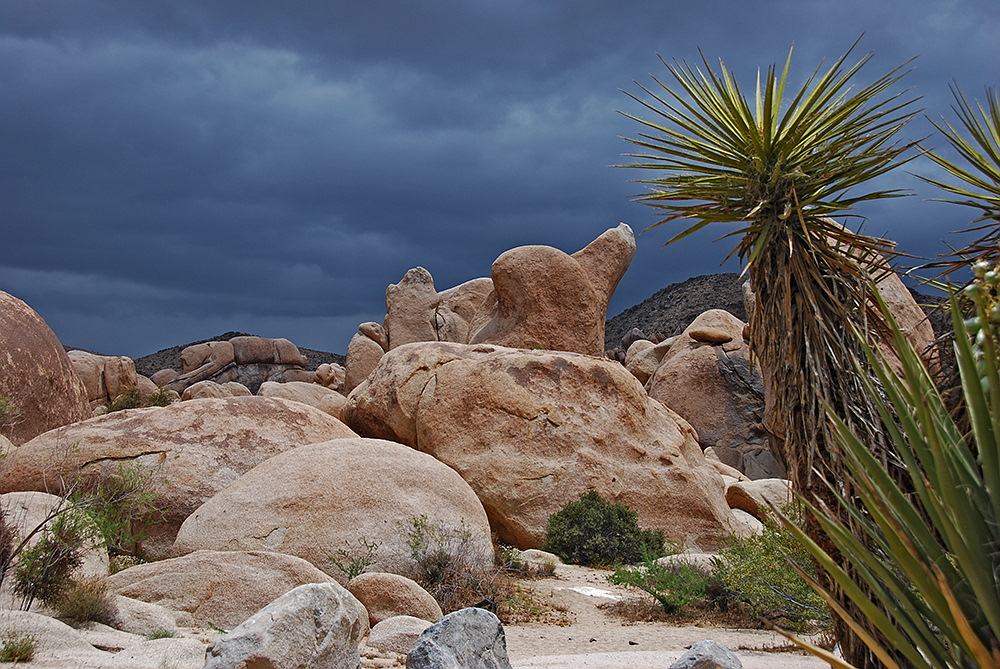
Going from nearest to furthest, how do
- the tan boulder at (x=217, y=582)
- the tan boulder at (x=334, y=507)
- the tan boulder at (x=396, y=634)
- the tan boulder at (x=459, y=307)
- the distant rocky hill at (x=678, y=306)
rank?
1. the tan boulder at (x=396, y=634)
2. the tan boulder at (x=217, y=582)
3. the tan boulder at (x=334, y=507)
4. the tan boulder at (x=459, y=307)
5. the distant rocky hill at (x=678, y=306)

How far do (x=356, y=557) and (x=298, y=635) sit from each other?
357 centimetres

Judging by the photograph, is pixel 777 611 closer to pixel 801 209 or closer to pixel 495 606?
pixel 495 606

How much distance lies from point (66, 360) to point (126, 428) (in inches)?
150

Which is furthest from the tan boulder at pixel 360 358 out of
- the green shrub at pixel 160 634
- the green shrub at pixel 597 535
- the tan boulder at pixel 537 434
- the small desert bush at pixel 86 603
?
the green shrub at pixel 160 634

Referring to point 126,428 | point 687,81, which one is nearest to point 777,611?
point 687,81

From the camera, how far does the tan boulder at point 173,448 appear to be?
9.57 m

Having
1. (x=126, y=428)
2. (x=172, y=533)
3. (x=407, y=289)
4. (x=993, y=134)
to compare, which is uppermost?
(x=407, y=289)

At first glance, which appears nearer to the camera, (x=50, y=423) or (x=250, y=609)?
(x=250, y=609)

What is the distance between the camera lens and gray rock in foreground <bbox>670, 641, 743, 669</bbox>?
4965 millimetres

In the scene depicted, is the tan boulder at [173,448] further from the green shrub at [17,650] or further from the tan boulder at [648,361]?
the tan boulder at [648,361]

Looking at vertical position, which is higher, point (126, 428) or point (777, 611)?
point (126, 428)

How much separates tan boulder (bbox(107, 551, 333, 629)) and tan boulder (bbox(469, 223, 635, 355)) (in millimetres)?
12366

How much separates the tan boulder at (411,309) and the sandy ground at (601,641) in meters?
24.4

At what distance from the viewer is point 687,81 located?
575cm
